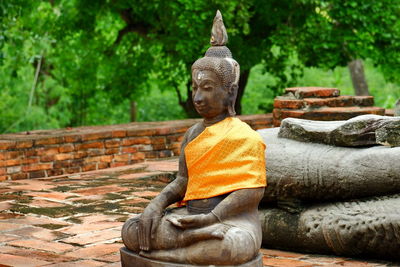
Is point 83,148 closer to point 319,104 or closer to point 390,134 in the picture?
point 319,104

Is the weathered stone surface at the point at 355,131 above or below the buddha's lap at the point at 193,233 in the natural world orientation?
above

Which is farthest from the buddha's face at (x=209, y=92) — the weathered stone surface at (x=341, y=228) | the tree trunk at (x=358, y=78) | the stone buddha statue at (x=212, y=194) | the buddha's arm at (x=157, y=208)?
the tree trunk at (x=358, y=78)

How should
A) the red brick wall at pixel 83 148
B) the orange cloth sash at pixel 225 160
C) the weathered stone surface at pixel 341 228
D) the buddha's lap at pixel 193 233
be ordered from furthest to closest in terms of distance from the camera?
the red brick wall at pixel 83 148 < the weathered stone surface at pixel 341 228 < the orange cloth sash at pixel 225 160 < the buddha's lap at pixel 193 233

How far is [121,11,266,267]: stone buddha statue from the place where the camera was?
3.39 m

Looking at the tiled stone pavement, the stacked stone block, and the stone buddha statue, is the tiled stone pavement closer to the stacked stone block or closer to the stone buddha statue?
the stone buddha statue

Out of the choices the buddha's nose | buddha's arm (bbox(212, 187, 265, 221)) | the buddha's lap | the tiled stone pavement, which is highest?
the buddha's nose

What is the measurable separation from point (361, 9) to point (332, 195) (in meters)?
6.89

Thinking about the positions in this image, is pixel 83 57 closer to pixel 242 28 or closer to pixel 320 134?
pixel 242 28

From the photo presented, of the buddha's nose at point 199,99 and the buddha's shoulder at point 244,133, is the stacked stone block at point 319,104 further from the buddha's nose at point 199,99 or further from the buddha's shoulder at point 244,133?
the buddha's nose at point 199,99

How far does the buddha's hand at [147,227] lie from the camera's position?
3520 millimetres

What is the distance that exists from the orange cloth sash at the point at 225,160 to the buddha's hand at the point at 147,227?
188mm

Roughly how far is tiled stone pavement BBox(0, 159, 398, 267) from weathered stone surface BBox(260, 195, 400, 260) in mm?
64

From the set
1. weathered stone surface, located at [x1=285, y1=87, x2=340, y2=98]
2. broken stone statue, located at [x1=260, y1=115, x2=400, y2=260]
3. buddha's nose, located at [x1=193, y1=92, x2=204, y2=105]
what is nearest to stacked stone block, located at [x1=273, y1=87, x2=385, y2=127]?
weathered stone surface, located at [x1=285, y1=87, x2=340, y2=98]

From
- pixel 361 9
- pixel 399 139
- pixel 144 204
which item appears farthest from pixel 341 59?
pixel 399 139
